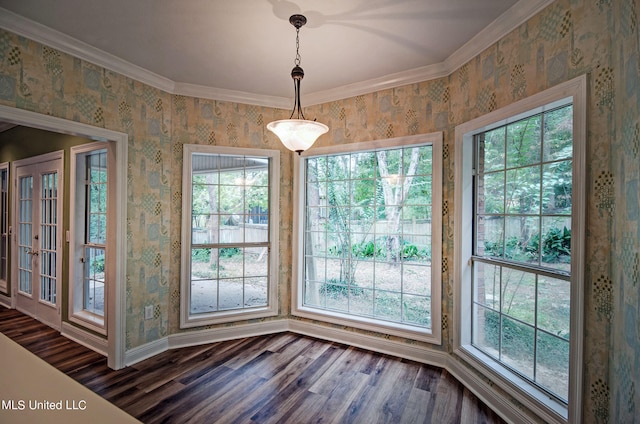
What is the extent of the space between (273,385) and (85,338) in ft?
7.24

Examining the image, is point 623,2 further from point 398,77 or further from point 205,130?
point 205,130

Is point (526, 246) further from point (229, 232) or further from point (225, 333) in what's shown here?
point (225, 333)

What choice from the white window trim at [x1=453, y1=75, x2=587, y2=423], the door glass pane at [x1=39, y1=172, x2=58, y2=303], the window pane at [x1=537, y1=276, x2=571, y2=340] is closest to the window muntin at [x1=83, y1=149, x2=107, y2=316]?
the door glass pane at [x1=39, y1=172, x2=58, y2=303]

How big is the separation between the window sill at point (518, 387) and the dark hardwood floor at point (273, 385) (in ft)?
0.77

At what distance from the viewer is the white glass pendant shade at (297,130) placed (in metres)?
2.00

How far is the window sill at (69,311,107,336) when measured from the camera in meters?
3.10

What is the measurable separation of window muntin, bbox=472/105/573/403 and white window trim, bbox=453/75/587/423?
70mm

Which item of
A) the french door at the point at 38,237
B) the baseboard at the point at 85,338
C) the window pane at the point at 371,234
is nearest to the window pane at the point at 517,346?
the window pane at the point at 371,234

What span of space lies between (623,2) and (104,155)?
4264 mm

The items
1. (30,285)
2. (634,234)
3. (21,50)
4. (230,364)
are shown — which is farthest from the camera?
(30,285)

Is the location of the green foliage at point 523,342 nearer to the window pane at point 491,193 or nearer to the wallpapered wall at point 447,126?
the wallpapered wall at point 447,126

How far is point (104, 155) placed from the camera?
3350 mm

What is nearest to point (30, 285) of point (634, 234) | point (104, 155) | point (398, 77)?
point (104, 155)

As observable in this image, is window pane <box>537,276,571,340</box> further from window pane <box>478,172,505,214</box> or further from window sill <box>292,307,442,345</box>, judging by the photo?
window sill <box>292,307,442,345</box>
